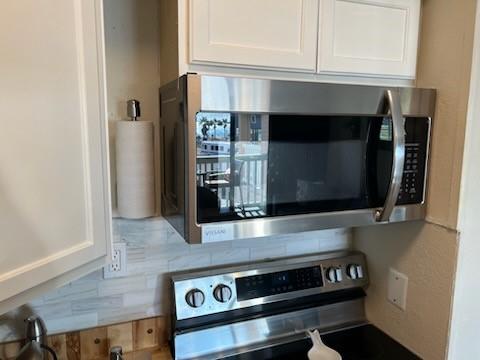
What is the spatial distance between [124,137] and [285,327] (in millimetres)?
824

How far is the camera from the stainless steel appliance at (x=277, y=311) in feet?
3.93

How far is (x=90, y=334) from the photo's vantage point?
1167 millimetres

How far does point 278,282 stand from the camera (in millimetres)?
1315

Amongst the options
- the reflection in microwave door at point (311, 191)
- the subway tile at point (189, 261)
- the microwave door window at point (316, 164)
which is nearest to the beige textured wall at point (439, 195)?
the microwave door window at point (316, 164)

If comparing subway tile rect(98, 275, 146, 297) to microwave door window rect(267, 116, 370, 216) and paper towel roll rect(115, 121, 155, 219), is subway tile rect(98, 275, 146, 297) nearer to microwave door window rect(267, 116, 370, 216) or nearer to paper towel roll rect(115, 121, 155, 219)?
paper towel roll rect(115, 121, 155, 219)

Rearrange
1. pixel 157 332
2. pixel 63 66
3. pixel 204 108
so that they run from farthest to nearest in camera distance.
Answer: pixel 157 332 → pixel 204 108 → pixel 63 66

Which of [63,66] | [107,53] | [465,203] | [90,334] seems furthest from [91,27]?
[465,203]

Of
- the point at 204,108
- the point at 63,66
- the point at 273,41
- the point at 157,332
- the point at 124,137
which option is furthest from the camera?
the point at 157,332

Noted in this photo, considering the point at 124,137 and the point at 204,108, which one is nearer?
the point at 204,108

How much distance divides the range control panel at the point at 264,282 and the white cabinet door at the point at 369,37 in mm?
675

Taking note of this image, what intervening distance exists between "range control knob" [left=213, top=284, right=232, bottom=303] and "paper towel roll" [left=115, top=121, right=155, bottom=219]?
1.08 feet

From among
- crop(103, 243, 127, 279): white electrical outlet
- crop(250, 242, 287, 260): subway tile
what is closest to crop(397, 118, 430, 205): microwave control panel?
crop(250, 242, 287, 260): subway tile

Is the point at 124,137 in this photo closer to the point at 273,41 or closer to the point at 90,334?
the point at 273,41

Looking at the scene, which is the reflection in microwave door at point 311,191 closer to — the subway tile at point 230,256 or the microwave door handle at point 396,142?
the microwave door handle at point 396,142
